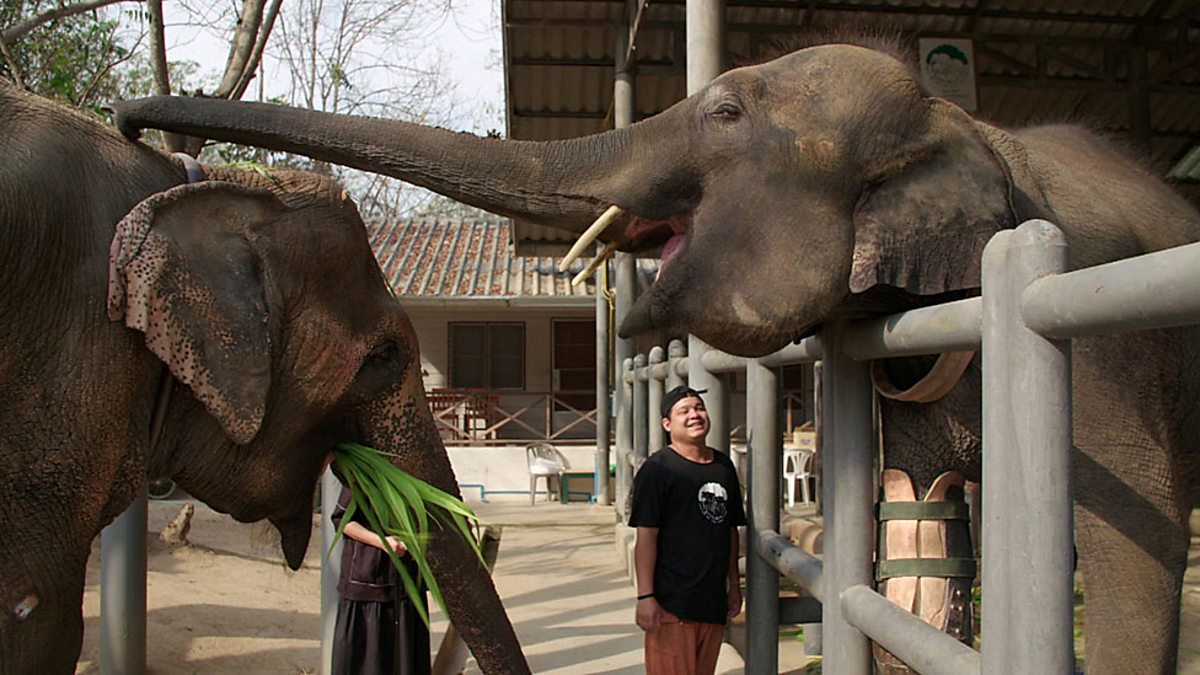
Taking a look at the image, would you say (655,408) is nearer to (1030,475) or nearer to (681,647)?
(681,647)

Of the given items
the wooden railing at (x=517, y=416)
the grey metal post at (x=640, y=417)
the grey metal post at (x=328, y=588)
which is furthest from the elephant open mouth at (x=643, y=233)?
the wooden railing at (x=517, y=416)

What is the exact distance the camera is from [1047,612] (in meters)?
1.14

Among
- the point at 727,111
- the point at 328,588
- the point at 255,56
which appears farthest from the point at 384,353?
the point at 255,56

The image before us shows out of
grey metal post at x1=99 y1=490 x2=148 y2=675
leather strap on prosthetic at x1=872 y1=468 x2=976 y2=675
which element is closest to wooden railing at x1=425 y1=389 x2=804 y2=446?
grey metal post at x1=99 y1=490 x2=148 y2=675

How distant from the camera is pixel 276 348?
2.61 metres

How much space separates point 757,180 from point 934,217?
30cm

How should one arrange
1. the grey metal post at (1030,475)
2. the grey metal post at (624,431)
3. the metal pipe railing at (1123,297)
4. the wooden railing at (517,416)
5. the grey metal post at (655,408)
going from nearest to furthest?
the metal pipe railing at (1123,297) < the grey metal post at (1030,475) < the grey metal post at (655,408) < the grey metal post at (624,431) < the wooden railing at (517,416)

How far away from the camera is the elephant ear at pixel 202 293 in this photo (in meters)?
2.27

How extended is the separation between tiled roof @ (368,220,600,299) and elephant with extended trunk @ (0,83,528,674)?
439 inches

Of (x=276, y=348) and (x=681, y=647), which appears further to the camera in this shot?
(x=681, y=647)

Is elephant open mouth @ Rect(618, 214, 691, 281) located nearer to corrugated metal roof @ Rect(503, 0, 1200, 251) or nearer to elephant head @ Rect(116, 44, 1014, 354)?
elephant head @ Rect(116, 44, 1014, 354)

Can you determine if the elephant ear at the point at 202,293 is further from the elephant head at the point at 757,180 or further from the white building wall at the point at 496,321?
the white building wall at the point at 496,321

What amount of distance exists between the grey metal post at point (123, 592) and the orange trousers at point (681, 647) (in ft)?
7.96

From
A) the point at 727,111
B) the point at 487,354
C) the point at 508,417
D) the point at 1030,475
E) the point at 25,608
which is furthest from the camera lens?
the point at 487,354
